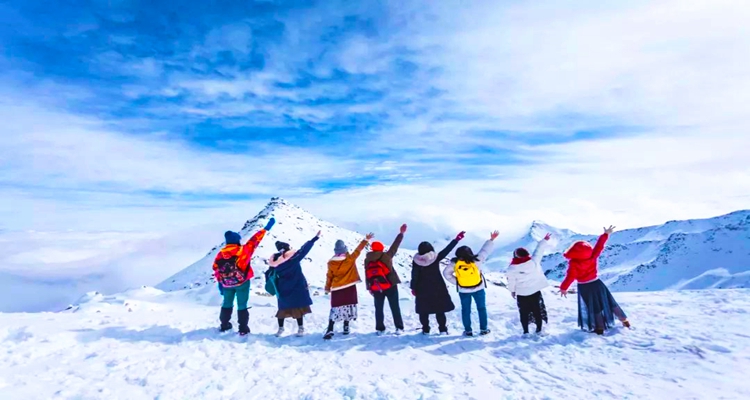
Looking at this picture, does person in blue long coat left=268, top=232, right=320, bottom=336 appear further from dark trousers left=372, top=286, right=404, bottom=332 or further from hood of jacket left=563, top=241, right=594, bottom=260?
hood of jacket left=563, top=241, right=594, bottom=260

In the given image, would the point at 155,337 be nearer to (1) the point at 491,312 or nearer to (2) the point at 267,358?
(2) the point at 267,358

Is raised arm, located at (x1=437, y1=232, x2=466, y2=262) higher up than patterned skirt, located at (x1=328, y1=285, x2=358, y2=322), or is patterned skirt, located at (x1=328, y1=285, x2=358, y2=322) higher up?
raised arm, located at (x1=437, y1=232, x2=466, y2=262)

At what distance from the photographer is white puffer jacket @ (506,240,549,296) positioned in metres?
9.67

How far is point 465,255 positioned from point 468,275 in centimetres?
48

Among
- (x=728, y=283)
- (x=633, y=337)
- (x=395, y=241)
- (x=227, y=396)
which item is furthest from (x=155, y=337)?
(x=728, y=283)

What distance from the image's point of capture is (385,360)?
832cm

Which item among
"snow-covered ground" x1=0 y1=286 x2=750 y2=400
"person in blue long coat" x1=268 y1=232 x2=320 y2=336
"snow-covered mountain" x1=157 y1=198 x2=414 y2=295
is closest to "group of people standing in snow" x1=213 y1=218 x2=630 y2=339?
"person in blue long coat" x1=268 y1=232 x2=320 y2=336

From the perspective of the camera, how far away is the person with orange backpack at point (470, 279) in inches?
393

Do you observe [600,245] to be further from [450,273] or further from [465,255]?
[450,273]

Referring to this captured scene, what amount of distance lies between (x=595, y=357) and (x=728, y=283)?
172 m

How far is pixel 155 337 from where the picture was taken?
A: 10062mm

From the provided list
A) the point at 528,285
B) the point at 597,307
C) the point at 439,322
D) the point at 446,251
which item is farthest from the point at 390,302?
the point at 597,307

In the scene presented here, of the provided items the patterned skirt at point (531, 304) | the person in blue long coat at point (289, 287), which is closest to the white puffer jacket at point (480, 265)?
the patterned skirt at point (531, 304)

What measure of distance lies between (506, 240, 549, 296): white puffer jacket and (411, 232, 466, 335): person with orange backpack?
4.86ft
